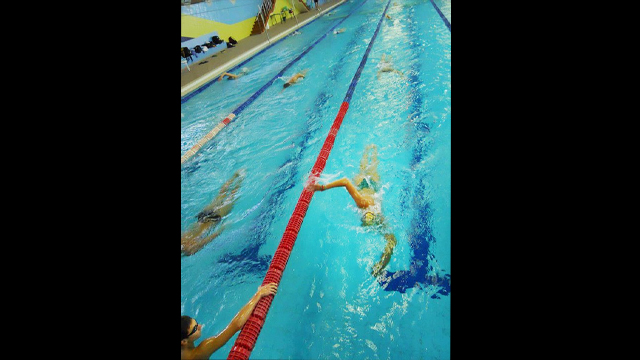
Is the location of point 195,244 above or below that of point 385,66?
below

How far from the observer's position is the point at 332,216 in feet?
9.28

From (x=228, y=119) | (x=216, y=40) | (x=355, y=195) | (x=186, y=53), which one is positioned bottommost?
(x=355, y=195)

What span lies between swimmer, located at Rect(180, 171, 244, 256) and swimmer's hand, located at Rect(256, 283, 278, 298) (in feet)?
3.89

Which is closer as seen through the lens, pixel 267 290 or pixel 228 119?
pixel 267 290

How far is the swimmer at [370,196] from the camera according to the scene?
2290 mm

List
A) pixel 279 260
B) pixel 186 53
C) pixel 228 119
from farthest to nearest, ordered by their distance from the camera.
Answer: pixel 186 53, pixel 228 119, pixel 279 260

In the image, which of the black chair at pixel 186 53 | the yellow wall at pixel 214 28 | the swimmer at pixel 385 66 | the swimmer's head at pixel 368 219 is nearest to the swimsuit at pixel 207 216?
the swimmer's head at pixel 368 219

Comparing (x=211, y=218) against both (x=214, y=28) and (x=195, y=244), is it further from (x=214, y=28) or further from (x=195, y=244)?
(x=214, y=28)

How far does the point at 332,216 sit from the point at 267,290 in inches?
46.6

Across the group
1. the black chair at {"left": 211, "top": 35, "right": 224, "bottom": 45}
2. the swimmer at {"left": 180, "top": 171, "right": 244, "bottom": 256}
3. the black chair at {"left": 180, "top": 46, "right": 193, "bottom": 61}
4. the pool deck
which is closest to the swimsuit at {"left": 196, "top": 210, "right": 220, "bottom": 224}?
the swimmer at {"left": 180, "top": 171, "right": 244, "bottom": 256}

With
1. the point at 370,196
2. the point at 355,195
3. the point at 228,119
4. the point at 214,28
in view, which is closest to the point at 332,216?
the point at 355,195

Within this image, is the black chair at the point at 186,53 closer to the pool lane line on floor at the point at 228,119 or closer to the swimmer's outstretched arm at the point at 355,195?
the pool lane line on floor at the point at 228,119
